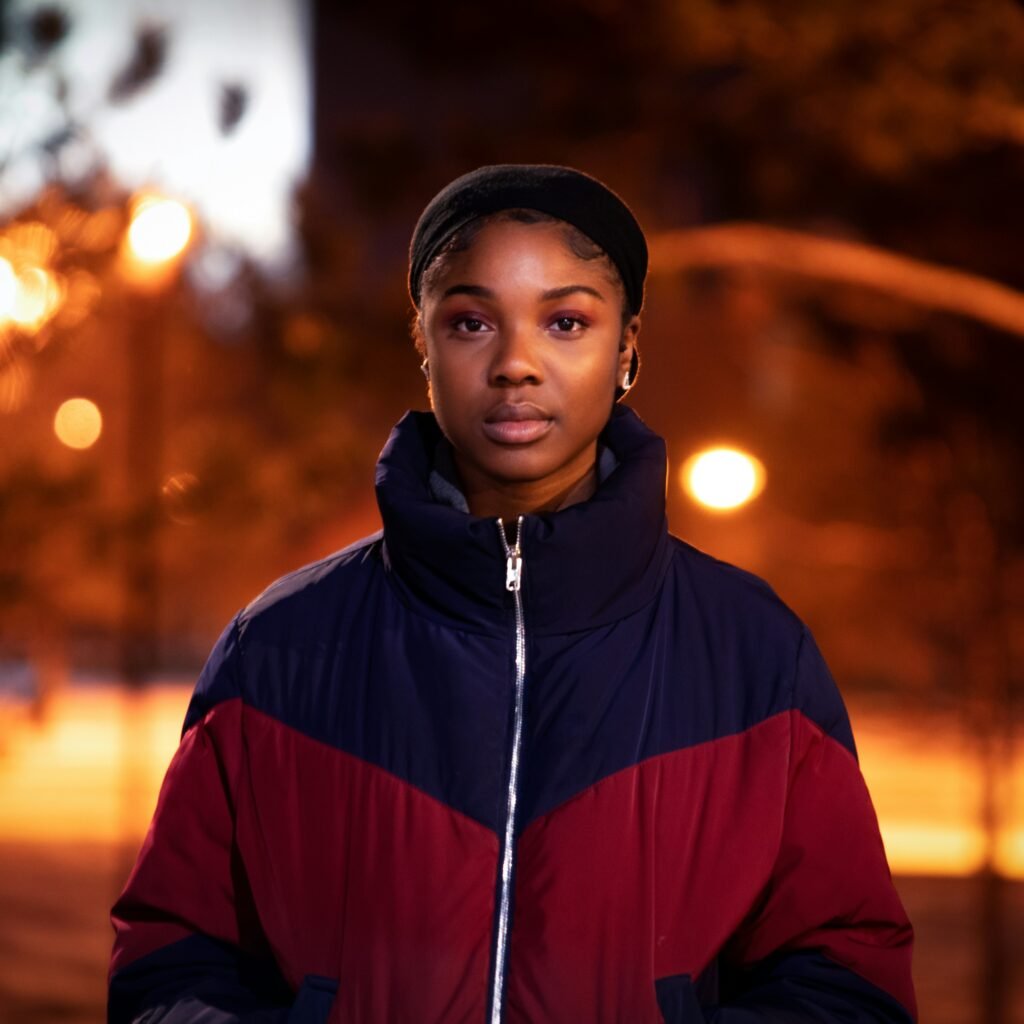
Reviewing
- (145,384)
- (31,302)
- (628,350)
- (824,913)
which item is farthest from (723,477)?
(824,913)

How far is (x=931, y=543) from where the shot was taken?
1672 cm

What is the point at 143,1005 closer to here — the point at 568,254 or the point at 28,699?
the point at 568,254

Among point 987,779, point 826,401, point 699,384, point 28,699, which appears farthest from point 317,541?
point 699,384

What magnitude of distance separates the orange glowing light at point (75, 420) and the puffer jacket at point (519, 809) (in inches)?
199

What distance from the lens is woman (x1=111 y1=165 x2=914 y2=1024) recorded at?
5.28ft

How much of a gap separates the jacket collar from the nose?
0.14 m

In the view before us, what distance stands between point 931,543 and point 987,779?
8.58 m

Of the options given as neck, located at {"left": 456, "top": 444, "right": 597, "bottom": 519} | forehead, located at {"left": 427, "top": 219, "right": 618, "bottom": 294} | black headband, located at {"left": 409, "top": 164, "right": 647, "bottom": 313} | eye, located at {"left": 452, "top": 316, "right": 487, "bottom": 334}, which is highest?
black headband, located at {"left": 409, "top": 164, "right": 647, "bottom": 313}

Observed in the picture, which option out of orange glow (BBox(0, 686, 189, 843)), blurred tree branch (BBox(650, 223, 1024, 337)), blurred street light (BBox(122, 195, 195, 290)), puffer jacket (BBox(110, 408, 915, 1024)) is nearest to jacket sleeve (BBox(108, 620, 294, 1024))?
puffer jacket (BBox(110, 408, 915, 1024))

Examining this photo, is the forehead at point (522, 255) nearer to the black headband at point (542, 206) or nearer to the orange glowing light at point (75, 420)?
the black headband at point (542, 206)

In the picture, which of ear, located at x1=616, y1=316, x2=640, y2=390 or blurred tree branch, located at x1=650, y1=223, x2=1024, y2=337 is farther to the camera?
blurred tree branch, located at x1=650, y1=223, x2=1024, y2=337

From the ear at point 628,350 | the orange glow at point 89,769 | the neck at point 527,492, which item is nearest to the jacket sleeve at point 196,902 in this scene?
the neck at point 527,492

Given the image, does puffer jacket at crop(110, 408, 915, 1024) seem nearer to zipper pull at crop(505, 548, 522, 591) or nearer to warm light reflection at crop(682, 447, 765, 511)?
zipper pull at crop(505, 548, 522, 591)

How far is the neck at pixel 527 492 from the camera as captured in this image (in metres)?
1.83
